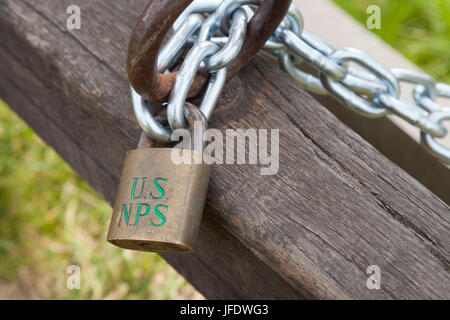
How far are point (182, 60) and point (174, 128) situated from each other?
0.44ft

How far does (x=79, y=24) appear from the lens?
0.93 meters

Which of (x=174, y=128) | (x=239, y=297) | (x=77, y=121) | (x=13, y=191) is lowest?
(x=239, y=297)

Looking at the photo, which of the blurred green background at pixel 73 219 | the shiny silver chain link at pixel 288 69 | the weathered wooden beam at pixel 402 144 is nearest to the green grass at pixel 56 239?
the blurred green background at pixel 73 219

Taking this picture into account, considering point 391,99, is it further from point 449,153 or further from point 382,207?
point 382,207

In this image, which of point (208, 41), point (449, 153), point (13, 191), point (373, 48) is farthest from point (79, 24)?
point (13, 191)

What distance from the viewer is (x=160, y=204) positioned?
0.71 m

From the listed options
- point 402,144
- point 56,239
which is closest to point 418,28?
point 402,144

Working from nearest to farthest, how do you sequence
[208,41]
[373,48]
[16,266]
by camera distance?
[208,41] → [373,48] → [16,266]

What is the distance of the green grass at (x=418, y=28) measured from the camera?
87.4 inches

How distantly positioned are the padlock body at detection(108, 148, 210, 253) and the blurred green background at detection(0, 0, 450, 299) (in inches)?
49.8

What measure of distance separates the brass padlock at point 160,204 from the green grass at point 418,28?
1.73 meters

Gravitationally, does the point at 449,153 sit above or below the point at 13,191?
below

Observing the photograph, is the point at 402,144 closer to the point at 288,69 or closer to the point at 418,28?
the point at 288,69

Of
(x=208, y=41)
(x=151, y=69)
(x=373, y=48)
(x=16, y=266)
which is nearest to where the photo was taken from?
(x=151, y=69)
